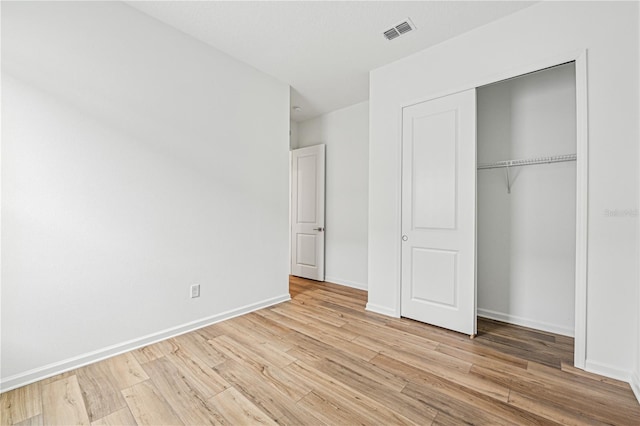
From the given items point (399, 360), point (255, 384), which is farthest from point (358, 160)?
point (255, 384)

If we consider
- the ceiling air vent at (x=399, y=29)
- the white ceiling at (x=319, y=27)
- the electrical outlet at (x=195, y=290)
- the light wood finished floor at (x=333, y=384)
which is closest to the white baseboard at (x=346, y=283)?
the light wood finished floor at (x=333, y=384)

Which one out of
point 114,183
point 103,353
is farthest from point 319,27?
point 103,353

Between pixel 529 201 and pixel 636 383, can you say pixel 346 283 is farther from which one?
pixel 636 383

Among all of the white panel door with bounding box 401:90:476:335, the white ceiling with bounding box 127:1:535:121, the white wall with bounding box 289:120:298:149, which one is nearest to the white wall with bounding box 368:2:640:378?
the white ceiling with bounding box 127:1:535:121

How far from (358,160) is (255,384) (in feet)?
10.6

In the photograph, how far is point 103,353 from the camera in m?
2.09

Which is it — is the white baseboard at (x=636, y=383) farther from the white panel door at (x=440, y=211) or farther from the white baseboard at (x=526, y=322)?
the white panel door at (x=440, y=211)

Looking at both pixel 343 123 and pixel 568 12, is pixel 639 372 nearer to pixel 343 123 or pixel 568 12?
pixel 568 12

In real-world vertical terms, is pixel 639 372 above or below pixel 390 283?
below

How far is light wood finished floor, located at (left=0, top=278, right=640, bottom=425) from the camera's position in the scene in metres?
1.53

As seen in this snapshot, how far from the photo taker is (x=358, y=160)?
420 centimetres

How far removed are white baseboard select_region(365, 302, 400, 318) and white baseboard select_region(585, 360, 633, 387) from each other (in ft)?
4.88

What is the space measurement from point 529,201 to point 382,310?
189 centimetres

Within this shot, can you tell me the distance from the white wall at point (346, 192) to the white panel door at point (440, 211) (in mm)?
1220
